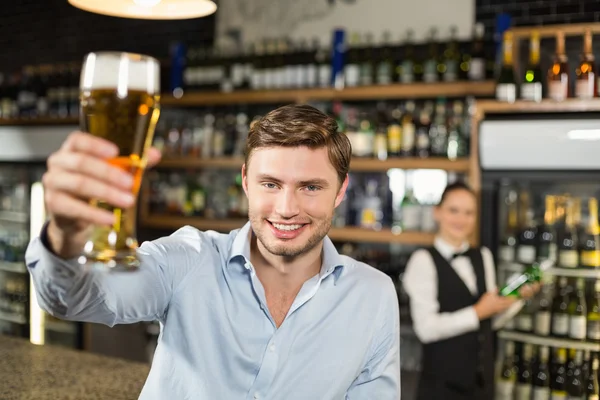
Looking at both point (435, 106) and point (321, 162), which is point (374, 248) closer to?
point (435, 106)

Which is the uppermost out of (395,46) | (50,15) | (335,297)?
(50,15)

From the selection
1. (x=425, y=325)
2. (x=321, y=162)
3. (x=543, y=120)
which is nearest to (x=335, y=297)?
(x=321, y=162)

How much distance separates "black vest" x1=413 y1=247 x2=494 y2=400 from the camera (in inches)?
112

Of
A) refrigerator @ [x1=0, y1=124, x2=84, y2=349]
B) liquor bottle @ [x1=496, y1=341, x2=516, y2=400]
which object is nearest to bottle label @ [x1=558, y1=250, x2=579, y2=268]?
liquor bottle @ [x1=496, y1=341, x2=516, y2=400]

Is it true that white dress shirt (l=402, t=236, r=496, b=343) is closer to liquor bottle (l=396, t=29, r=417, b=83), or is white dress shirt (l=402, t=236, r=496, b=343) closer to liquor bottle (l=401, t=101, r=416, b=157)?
liquor bottle (l=401, t=101, r=416, b=157)

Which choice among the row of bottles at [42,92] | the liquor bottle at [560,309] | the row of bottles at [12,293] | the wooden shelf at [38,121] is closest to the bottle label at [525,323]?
the liquor bottle at [560,309]

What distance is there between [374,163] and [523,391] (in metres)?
1.41

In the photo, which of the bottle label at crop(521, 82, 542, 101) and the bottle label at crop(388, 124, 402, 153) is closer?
the bottle label at crop(521, 82, 542, 101)

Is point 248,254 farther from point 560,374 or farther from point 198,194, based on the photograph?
point 198,194

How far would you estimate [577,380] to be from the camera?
3174 millimetres

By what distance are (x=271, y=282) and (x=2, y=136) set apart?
13.5 feet

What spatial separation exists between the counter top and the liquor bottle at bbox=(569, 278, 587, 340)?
7.02 feet

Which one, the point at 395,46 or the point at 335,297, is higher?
the point at 395,46

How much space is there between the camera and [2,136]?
4.90 meters
